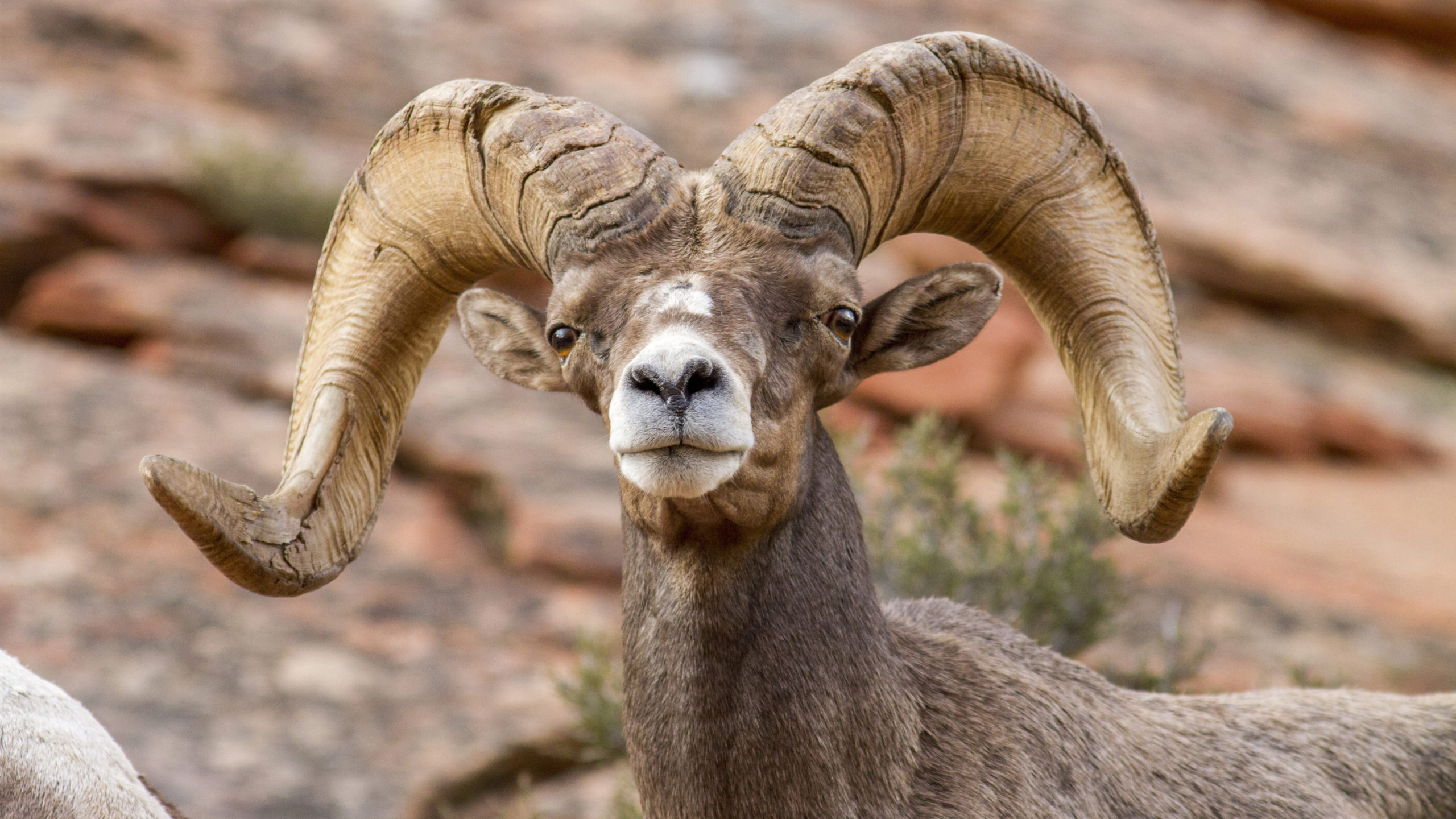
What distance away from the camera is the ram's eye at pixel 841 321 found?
350 centimetres

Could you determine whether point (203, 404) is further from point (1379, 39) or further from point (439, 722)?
point (1379, 39)

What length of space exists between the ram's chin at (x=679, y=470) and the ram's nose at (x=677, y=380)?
12 cm

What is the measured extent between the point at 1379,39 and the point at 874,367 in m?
19.8

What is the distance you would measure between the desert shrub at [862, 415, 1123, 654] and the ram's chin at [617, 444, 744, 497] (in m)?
3.42

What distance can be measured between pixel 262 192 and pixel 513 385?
363cm

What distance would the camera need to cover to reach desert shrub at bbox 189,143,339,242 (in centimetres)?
1231

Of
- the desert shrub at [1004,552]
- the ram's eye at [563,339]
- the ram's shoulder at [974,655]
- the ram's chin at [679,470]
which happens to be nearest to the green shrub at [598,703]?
the desert shrub at [1004,552]

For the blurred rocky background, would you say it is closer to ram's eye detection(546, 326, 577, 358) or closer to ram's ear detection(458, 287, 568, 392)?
ram's ear detection(458, 287, 568, 392)

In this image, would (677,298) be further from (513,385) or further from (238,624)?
(513,385)

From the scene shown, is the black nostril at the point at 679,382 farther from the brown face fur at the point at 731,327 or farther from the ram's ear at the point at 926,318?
the ram's ear at the point at 926,318

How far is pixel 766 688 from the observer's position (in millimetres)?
3348

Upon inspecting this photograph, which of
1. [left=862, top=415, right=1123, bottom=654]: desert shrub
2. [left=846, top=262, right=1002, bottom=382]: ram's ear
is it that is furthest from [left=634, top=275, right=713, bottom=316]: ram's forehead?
[left=862, top=415, right=1123, bottom=654]: desert shrub

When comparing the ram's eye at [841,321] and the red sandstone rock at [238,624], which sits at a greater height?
the ram's eye at [841,321]

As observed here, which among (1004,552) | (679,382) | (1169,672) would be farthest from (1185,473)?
(1004,552)
